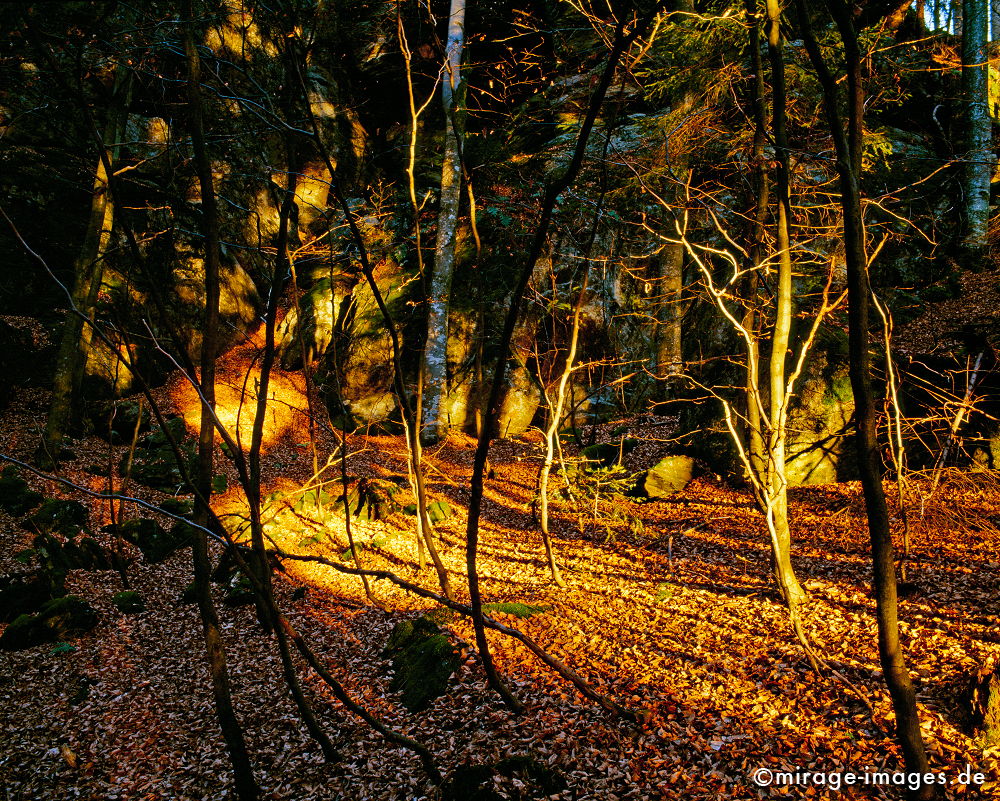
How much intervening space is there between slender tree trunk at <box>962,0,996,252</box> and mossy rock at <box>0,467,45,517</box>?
21.7 m

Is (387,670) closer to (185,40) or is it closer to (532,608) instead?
Result: (532,608)

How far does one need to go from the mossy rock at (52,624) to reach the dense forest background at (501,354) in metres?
0.04

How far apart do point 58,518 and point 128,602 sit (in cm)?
252

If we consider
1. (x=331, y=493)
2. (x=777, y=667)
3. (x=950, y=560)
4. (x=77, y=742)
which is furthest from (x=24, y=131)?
(x=950, y=560)

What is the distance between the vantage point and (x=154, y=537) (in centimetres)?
860

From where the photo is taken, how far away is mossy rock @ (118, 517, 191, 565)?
27.6ft

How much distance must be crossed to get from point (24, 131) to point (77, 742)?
16458 mm

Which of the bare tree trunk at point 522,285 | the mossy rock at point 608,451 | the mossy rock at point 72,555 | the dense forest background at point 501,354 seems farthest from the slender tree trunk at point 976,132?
the mossy rock at point 72,555

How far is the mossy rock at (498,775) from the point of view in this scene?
3588mm

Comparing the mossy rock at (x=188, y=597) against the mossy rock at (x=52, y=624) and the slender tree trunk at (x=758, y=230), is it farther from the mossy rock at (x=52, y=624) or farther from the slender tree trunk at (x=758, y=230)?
the slender tree trunk at (x=758, y=230)

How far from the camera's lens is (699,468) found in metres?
10.8

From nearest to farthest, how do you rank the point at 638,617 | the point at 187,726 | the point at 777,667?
1. the point at 777,667
2. the point at 187,726
3. the point at 638,617

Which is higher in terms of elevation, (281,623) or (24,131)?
(24,131)

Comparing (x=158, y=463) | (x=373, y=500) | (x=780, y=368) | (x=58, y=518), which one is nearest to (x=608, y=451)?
(x=373, y=500)
